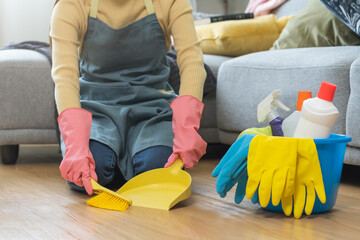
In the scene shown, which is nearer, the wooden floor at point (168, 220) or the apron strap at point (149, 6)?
the wooden floor at point (168, 220)

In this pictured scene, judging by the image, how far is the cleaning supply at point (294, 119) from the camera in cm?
105

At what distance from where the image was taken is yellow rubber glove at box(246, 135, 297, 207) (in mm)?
955

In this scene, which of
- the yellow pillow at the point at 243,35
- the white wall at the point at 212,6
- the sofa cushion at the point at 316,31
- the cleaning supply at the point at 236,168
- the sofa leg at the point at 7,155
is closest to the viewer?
the cleaning supply at the point at 236,168

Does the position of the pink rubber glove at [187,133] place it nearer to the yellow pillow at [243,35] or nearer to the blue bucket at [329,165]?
the blue bucket at [329,165]

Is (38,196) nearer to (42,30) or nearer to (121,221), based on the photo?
(121,221)

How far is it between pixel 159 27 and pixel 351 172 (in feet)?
2.38

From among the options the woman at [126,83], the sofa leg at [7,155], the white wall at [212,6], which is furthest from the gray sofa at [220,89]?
the white wall at [212,6]

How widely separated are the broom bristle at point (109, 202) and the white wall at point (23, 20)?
2275 millimetres

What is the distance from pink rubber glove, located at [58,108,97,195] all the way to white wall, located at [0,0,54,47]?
2.10 metres

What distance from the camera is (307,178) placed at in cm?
97

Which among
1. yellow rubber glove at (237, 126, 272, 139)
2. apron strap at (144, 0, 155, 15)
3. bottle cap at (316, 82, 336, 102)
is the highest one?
apron strap at (144, 0, 155, 15)

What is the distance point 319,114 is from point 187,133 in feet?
1.12

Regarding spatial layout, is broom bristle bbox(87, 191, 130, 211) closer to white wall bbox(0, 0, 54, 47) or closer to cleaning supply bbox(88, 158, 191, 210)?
cleaning supply bbox(88, 158, 191, 210)

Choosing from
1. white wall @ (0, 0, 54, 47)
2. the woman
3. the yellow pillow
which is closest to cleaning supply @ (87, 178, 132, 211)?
the woman
